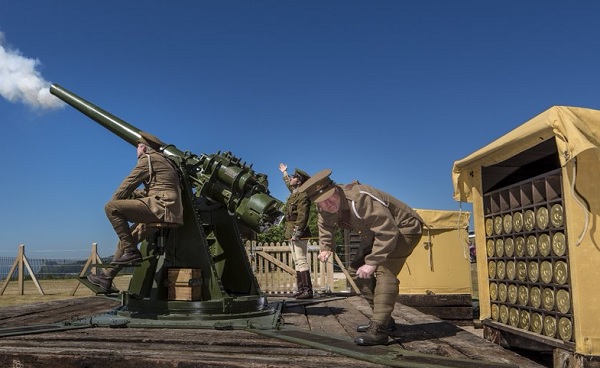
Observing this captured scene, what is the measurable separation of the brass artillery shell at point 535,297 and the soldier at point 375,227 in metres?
1.57

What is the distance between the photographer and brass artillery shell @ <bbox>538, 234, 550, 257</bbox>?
4.73 metres

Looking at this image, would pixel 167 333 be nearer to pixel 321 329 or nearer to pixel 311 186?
pixel 321 329

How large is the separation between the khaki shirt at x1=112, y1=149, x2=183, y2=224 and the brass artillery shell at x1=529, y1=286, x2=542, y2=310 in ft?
12.7

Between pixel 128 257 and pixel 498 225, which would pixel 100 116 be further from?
pixel 498 225

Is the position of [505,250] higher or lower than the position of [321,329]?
higher

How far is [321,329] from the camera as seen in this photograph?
495cm

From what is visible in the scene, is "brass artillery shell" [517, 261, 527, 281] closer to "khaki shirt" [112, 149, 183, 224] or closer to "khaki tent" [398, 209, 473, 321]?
"khaki shirt" [112, 149, 183, 224]

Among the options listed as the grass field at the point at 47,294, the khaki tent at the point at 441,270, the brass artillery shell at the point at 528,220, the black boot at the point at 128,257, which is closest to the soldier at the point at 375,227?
the brass artillery shell at the point at 528,220

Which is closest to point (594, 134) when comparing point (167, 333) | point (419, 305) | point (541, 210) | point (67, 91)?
point (541, 210)

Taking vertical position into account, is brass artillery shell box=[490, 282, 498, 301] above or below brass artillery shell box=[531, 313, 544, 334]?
above

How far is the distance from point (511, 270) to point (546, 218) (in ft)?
3.27

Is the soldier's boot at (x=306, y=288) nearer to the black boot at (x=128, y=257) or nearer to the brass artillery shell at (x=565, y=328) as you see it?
the black boot at (x=128, y=257)

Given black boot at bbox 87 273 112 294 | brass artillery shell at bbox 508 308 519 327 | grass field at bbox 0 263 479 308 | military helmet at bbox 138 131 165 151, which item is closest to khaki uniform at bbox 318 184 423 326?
brass artillery shell at bbox 508 308 519 327

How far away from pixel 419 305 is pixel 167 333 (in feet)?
19.4
